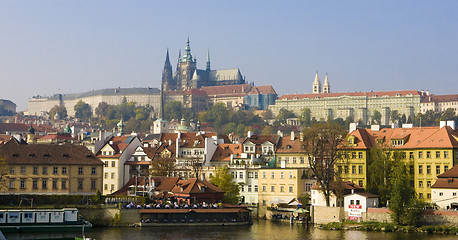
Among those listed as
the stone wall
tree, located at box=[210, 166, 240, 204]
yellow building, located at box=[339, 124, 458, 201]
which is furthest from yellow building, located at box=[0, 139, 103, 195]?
yellow building, located at box=[339, 124, 458, 201]

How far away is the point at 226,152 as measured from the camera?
301ft

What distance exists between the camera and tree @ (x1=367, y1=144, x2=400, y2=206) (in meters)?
73.8

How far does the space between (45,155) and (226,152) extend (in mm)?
23697

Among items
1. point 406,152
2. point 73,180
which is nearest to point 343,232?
point 406,152

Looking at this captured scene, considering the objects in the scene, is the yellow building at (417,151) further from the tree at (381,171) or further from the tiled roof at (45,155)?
the tiled roof at (45,155)

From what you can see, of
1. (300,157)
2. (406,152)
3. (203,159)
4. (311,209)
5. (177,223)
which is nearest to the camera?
(177,223)

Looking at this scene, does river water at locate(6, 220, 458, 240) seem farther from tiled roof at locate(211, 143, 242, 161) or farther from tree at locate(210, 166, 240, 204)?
tiled roof at locate(211, 143, 242, 161)

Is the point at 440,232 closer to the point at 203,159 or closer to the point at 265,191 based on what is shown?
the point at 265,191

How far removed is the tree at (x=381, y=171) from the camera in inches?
2904

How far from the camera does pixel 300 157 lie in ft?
280

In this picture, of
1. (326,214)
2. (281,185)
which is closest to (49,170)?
(281,185)

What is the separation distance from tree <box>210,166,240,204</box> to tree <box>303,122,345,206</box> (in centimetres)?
846

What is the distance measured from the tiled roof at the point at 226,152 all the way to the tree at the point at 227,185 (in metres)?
8.94

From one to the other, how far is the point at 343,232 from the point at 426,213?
727 centimetres
